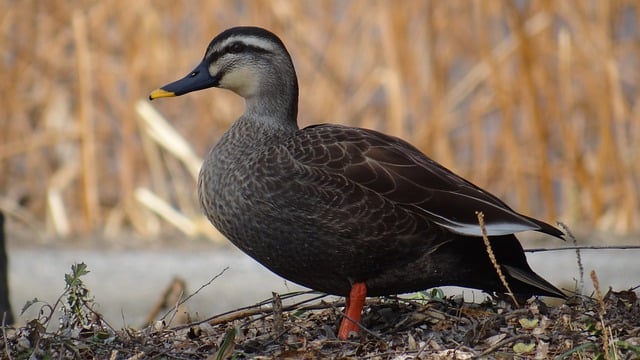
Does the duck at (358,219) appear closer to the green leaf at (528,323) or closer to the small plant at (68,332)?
the green leaf at (528,323)

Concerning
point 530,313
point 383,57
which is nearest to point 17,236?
point 383,57

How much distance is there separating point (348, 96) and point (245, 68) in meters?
3.84

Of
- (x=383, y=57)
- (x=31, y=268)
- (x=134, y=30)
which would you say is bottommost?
(x=31, y=268)

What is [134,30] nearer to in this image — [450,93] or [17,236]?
[17,236]

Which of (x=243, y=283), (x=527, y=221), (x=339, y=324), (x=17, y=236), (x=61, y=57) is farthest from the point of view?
(x=61, y=57)

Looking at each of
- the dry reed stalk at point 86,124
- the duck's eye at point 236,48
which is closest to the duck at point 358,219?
the duck's eye at point 236,48

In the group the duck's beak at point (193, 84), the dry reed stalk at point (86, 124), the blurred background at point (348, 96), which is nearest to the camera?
the duck's beak at point (193, 84)

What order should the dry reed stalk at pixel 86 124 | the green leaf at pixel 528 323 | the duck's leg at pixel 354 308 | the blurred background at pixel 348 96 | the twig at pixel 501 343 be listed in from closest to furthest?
1. the twig at pixel 501 343
2. the green leaf at pixel 528 323
3. the duck's leg at pixel 354 308
4. the blurred background at pixel 348 96
5. the dry reed stalk at pixel 86 124

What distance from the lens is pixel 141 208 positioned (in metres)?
8.50

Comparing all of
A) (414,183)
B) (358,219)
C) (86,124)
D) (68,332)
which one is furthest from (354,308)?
(86,124)

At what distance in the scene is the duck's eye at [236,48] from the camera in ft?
15.1

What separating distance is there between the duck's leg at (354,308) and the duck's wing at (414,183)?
1.02 feet

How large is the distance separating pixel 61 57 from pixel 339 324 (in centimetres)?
523

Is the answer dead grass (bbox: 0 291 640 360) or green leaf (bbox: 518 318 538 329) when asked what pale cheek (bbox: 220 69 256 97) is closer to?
dead grass (bbox: 0 291 640 360)
